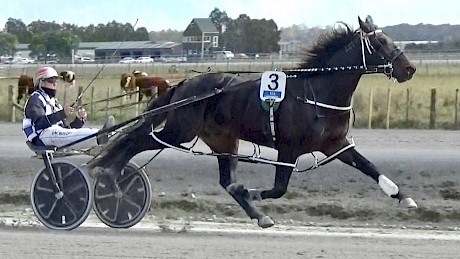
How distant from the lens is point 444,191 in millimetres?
11305

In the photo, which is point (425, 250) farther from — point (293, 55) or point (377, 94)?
point (377, 94)

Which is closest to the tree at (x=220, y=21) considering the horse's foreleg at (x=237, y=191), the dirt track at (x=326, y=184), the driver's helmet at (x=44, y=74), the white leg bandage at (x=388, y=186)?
the dirt track at (x=326, y=184)

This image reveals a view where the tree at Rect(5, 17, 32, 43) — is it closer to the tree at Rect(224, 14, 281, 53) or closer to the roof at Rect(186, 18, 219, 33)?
the tree at Rect(224, 14, 281, 53)

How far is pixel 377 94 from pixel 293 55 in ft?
43.8

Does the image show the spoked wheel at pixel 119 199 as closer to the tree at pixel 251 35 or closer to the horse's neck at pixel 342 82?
the horse's neck at pixel 342 82

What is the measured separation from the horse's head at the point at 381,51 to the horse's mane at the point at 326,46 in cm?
20

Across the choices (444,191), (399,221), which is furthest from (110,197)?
(444,191)

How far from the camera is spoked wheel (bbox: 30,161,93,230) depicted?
7.70 meters

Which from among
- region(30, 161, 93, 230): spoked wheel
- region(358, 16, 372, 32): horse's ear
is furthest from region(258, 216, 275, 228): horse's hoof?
region(358, 16, 372, 32): horse's ear

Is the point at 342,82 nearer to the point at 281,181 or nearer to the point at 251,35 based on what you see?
the point at 281,181

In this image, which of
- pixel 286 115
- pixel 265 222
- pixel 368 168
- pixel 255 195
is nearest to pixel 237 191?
pixel 255 195

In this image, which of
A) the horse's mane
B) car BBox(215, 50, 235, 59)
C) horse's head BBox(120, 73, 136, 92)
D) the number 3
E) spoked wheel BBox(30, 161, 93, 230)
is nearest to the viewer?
the number 3

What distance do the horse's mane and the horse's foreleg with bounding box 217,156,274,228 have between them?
1142mm

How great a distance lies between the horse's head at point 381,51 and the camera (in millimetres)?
7145
